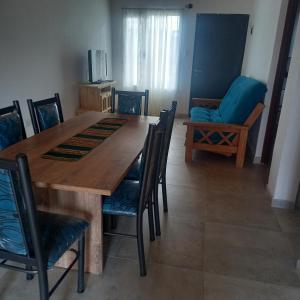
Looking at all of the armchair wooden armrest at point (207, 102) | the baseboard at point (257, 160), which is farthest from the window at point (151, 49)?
the baseboard at point (257, 160)

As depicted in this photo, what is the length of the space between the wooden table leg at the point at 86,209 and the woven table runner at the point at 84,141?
220 millimetres

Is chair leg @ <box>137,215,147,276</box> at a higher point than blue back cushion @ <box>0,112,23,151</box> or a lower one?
lower

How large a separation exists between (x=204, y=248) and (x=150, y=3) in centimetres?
499

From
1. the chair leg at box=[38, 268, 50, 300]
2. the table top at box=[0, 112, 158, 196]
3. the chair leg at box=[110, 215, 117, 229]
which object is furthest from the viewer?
the chair leg at box=[110, 215, 117, 229]

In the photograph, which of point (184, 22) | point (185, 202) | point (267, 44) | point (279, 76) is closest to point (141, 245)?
point (185, 202)

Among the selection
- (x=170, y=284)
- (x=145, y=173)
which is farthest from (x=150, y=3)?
(x=170, y=284)

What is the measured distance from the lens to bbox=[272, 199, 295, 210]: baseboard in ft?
8.10

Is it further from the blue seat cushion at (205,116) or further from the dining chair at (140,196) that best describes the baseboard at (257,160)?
the dining chair at (140,196)

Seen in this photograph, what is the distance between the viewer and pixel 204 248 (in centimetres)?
191

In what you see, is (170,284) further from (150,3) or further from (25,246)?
(150,3)

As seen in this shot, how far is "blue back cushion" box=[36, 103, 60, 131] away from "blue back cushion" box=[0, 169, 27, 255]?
1.29 m

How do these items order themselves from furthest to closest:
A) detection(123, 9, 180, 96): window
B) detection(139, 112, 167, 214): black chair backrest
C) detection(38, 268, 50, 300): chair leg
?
detection(123, 9, 180, 96): window
detection(139, 112, 167, 214): black chair backrest
detection(38, 268, 50, 300): chair leg

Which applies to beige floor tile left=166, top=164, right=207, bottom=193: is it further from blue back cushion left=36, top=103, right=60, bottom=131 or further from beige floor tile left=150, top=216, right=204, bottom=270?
blue back cushion left=36, top=103, right=60, bottom=131

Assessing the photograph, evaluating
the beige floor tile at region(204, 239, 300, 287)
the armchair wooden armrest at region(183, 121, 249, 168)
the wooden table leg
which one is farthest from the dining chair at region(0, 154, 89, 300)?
the armchair wooden armrest at region(183, 121, 249, 168)
